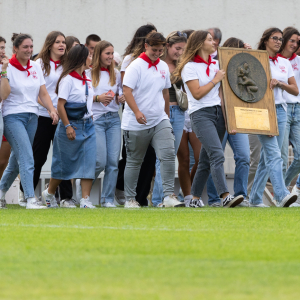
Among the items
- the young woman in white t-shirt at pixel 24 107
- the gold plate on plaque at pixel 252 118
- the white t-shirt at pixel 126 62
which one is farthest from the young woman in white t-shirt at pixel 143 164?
the gold plate on plaque at pixel 252 118

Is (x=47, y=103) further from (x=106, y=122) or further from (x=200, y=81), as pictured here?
(x=200, y=81)

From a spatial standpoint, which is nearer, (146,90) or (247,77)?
(146,90)

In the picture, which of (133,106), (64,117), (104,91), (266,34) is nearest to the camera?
(133,106)

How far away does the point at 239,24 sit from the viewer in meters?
14.4

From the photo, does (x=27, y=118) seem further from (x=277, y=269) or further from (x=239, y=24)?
(x=239, y=24)

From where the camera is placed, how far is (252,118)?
7.40 metres

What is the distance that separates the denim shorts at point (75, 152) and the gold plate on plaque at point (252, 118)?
156 cm

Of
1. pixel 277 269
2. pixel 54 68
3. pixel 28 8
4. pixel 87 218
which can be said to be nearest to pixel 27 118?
pixel 54 68

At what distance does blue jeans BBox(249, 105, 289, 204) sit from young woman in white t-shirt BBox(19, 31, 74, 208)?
82.4 inches

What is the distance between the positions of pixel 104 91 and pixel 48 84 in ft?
2.10

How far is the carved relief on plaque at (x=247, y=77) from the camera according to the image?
7.41 metres

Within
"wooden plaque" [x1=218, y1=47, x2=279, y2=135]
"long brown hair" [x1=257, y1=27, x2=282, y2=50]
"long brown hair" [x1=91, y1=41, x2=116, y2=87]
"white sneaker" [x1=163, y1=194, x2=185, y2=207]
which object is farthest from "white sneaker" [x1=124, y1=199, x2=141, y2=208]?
"long brown hair" [x1=257, y1=27, x2=282, y2=50]

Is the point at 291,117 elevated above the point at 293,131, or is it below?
above

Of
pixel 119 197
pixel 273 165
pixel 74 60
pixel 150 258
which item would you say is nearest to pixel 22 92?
pixel 74 60
